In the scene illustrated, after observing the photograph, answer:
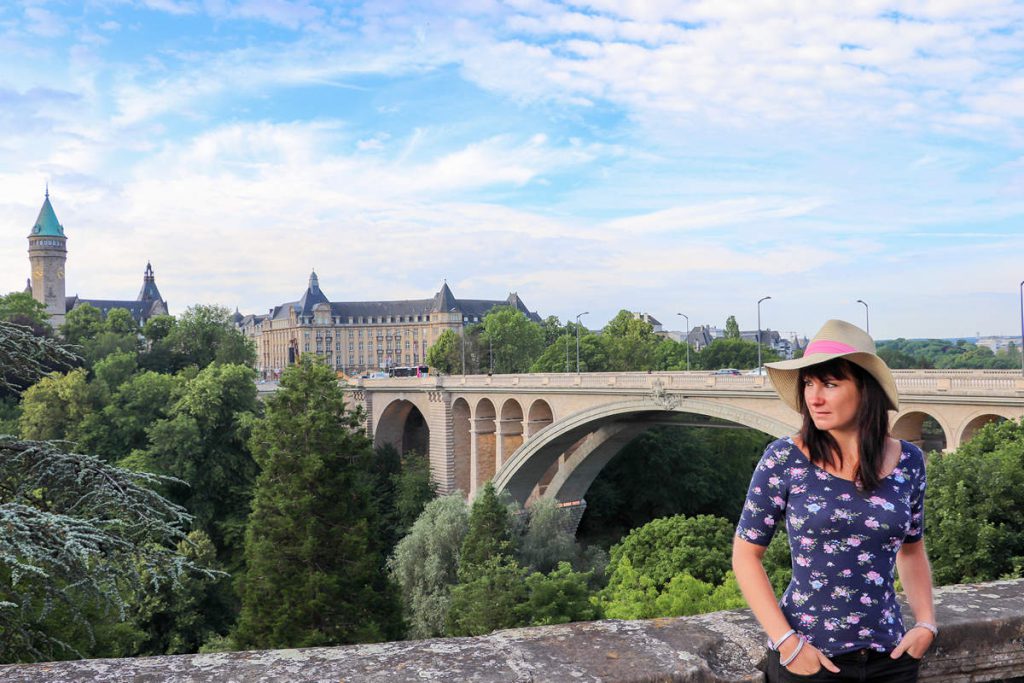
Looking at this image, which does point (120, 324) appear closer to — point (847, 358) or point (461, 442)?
point (461, 442)

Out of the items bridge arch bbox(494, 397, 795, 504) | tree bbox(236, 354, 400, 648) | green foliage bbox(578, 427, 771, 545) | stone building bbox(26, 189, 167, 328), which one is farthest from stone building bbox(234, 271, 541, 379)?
tree bbox(236, 354, 400, 648)

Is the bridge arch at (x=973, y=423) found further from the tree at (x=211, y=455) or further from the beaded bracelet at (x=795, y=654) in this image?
the tree at (x=211, y=455)

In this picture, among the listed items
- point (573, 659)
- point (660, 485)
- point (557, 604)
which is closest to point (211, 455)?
point (660, 485)

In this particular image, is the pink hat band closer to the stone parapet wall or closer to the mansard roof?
the stone parapet wall

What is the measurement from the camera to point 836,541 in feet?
8.34

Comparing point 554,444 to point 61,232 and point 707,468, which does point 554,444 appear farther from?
point 61,232

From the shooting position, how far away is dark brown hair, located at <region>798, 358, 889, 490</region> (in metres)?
2.56

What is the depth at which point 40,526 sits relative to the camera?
265 inches

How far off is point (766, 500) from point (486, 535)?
2590cm

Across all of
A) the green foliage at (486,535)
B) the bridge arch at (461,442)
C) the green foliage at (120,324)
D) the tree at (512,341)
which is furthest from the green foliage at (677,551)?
the green foliage at (120,324)

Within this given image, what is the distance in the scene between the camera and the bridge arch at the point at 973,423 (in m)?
19.2

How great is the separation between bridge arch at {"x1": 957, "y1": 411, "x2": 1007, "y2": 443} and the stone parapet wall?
17.9 meters

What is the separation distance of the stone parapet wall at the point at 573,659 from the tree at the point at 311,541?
16410mm

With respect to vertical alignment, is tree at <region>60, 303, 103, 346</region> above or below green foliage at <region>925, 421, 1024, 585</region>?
above
